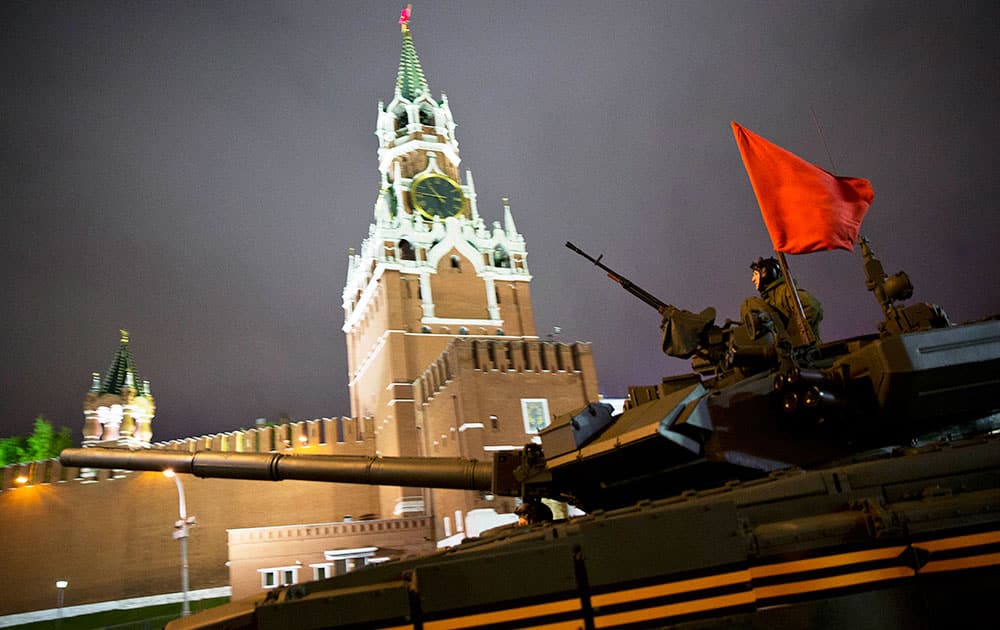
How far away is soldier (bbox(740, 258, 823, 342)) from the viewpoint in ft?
27.0

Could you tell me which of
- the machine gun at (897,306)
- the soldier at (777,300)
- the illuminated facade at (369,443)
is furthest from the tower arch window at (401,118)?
the machine gun at (897,306)

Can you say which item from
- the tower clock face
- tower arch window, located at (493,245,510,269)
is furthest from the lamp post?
tower arch window, located at (493,245,510,269)

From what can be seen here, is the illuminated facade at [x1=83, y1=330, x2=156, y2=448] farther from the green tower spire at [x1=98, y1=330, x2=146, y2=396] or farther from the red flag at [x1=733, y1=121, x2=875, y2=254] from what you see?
the red flag at [x1=733, y1=121, x2=875, y2=254]

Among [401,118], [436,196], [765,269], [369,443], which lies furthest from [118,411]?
[765,269]

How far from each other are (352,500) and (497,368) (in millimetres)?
11881

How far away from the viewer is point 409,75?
66312 millimetres

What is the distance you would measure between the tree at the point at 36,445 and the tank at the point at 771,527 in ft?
173

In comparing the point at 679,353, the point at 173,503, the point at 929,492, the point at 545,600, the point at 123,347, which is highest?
the point at 123,347

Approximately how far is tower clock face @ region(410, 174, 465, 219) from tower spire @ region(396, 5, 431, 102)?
417 inches

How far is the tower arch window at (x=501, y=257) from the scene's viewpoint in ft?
179

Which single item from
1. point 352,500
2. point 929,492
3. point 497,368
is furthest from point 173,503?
point 929,492

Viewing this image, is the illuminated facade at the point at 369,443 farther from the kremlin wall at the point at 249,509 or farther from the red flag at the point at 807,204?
the red flag at the point at 807,204

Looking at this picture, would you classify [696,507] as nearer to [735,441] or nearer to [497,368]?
A: [735,441]

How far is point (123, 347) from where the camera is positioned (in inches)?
1839
